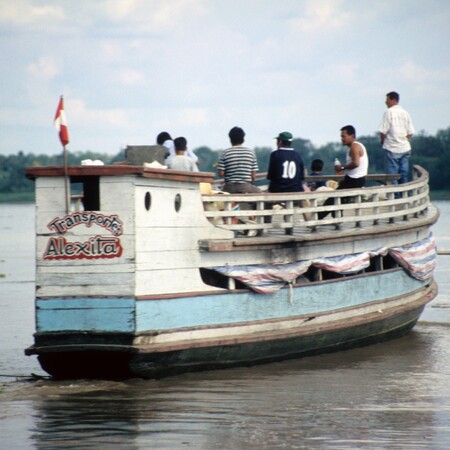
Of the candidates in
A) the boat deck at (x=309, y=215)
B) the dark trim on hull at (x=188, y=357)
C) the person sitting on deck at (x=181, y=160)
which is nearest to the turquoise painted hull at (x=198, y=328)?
the dark trim on hull at (x=188, y=357)

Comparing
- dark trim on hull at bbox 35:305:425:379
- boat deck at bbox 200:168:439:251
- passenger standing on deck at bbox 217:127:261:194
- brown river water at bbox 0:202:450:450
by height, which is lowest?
brown river water at bbox 0:202:450:450

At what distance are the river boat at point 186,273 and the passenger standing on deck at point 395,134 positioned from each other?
6.65 ft

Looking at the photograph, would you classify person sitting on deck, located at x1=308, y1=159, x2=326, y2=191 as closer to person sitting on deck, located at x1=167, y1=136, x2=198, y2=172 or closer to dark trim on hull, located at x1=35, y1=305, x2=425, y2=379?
dark trim on hull, located at x1=35, y1=305, x2=425, y2=379

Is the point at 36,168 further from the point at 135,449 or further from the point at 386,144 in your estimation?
the point at 386,144

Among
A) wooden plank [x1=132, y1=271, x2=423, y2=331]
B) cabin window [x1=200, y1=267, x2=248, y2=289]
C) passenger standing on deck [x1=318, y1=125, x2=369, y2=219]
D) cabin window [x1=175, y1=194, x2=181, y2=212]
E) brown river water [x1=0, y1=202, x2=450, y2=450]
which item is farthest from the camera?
passenger standing on deck [x1=318, y1=125, x2=369, y2=219]

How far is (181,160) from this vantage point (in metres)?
11.2

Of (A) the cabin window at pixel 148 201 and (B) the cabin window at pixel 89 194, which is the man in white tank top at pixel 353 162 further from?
(B) the cabin window at pixel 89 194

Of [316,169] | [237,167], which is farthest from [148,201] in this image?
[316,169]

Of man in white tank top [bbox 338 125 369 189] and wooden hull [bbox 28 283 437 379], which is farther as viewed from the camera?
man in white tank top [bbox 338 125 369 189]

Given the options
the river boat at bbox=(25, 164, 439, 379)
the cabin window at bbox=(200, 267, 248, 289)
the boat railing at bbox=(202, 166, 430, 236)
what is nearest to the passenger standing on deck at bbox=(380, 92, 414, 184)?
the boat railing at bbox=(202, 166, 430, 236)

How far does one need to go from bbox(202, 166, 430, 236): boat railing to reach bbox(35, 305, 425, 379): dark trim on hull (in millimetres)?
1157

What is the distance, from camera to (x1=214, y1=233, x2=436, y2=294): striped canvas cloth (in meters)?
10.2

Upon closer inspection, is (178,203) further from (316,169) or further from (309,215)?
(316,169)

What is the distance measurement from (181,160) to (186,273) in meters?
1.90
